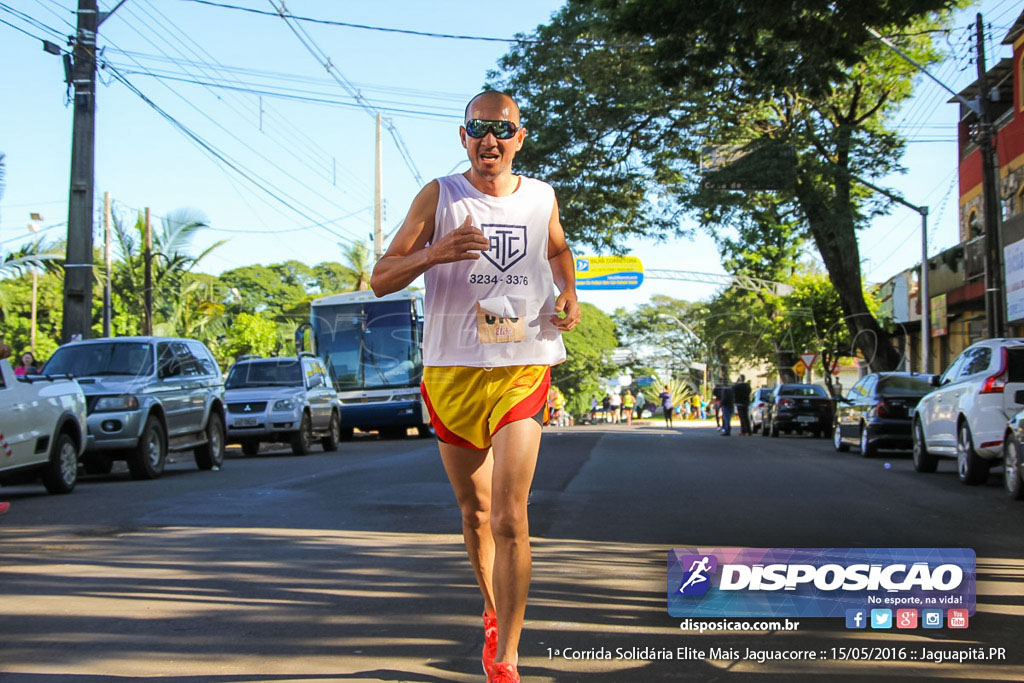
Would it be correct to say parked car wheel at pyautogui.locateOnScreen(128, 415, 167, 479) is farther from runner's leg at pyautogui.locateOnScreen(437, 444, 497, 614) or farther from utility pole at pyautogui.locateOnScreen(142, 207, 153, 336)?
utility pole at pyautogui.locateOnScreen(142, 207, 153, 336)

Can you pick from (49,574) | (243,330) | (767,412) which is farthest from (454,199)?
(243,330)

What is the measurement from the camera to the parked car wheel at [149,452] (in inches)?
557

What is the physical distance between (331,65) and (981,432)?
20.8 metres

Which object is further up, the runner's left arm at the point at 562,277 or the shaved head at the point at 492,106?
the shaved head at the point at 492,106

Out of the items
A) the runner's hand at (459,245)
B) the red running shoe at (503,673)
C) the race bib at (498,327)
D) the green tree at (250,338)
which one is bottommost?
the red running shoe at (503,673)

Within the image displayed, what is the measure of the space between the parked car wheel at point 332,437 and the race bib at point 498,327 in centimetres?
1860

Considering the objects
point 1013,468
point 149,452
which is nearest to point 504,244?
point 1013,468

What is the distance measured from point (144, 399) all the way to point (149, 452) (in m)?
0.66

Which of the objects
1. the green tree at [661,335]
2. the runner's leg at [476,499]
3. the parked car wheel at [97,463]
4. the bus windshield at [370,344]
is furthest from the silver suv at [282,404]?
the green tree at [661,335]

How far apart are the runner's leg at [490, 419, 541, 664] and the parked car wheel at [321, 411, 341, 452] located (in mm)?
18676

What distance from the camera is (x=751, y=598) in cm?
475

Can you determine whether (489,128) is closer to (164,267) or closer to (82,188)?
(82,188)

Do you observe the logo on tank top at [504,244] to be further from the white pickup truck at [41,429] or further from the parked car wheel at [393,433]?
the parked car wheel at [393,433]

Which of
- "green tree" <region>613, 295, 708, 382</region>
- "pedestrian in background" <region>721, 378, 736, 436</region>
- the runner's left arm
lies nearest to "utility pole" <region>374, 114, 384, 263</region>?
"pedestrian in background" <region>721, 378, 736, 436</region>
